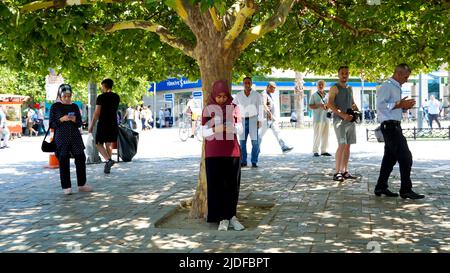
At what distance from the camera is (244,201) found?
8.11 metres

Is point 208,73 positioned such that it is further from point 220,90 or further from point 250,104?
point 250,104

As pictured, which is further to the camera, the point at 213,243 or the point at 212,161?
the point at 212,161

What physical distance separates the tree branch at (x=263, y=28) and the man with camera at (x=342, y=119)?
289 centimetres

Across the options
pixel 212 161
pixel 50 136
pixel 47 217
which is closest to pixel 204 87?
pixel 212 161

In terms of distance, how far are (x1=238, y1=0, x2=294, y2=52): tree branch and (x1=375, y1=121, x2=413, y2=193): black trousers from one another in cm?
226

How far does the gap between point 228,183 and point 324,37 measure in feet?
22.8

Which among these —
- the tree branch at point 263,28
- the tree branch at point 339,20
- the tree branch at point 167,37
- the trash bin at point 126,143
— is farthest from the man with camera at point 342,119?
the trash bin at point 126,143

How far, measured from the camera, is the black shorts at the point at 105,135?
37.5 feet

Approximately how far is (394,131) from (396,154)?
1.05 ft

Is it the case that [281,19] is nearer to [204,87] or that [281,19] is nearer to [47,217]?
[204,87]

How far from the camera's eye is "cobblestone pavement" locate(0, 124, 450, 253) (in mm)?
5586

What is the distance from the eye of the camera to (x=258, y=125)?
12445mm

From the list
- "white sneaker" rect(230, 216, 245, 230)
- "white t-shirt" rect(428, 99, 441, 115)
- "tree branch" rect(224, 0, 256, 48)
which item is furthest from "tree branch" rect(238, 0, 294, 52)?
"white t-shirt" rect(428, 99, 441, 115)
